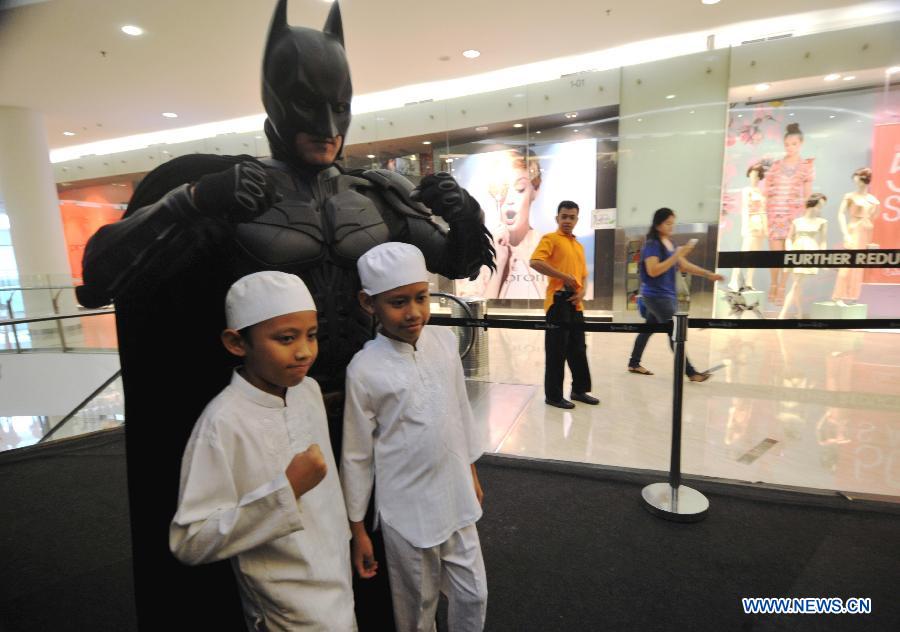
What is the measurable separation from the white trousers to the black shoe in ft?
10.0

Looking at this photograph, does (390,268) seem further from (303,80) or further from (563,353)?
(563,353)

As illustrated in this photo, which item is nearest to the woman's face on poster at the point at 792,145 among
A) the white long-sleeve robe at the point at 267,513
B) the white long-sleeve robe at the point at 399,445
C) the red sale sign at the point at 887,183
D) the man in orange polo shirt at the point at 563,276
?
the red sale sign at the point at 887,183

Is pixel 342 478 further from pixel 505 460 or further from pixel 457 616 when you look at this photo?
pixel 505 460

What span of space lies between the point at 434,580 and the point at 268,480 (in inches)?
24.5

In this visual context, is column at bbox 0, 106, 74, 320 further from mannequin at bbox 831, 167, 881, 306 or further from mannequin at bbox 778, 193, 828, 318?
mannequin at bbox 831, 167, 881, 306

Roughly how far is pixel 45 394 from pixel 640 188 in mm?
8435

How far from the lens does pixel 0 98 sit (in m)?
6.54

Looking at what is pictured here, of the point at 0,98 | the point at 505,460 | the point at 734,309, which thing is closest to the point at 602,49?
the point at 734,309

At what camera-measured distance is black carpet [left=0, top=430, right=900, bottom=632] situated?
1882 millimetres

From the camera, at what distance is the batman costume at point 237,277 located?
4.06 ft

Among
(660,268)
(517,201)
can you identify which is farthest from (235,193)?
(517,201)

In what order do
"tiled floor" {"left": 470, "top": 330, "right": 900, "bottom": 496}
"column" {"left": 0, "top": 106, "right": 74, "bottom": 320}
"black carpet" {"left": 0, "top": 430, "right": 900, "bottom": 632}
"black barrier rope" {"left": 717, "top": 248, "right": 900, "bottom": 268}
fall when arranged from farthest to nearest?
"column" {"left": 0, "top": 106, "right": 74, "bottom": 320}
"black barrier rope" {"left": 717, "top": 248, "right": 900, "bottom": 268}
"tiled floor" {"left": 470, "top": 330, "right": 900, "bottom": 496}
"black carpet" {"left": 0, "top": 430, "right": 900, "bottom": 632}

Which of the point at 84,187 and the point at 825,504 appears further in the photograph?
the point at 84,187

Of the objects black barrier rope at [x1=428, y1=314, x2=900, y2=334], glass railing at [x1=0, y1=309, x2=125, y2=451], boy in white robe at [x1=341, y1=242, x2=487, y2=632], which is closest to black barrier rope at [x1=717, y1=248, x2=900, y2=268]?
black barrier rope at [x1=428, y1=314, x2=900, y2=334]
